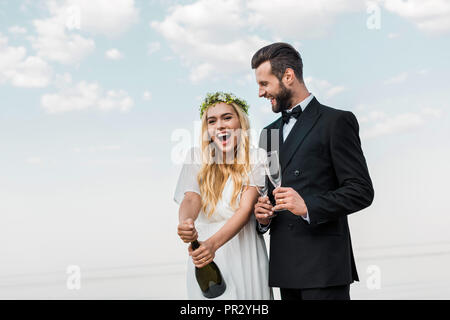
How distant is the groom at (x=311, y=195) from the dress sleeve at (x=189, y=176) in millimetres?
491

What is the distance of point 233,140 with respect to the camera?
3385mm

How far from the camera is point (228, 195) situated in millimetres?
3336

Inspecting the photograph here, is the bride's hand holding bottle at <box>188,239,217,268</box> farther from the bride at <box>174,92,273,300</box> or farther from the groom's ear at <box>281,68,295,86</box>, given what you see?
the groom's ear at <box>281,68,295,86</box>

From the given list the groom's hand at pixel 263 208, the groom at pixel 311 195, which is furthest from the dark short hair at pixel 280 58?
the groom's hand at pixel 263 208

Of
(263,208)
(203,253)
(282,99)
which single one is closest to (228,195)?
(263,208)

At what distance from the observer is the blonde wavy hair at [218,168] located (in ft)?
11.0

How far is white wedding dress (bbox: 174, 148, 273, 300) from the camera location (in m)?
3.30

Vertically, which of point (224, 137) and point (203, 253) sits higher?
point (224, 137)

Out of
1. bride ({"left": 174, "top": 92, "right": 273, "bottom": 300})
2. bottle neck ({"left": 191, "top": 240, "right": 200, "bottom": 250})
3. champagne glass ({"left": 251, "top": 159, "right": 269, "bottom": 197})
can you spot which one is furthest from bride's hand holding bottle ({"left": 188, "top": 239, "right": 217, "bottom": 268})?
champagne glass ({"left": 251, "top": 159, "right": 269, "bottom": 197})

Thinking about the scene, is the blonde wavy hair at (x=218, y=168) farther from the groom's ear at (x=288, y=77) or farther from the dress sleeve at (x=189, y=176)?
the groom's ear at (x=288, y=77)

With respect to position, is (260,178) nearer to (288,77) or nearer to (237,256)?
(237,256)

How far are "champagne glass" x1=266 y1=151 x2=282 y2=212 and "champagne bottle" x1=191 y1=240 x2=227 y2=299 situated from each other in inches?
25.6

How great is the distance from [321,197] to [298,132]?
18.3 inches
